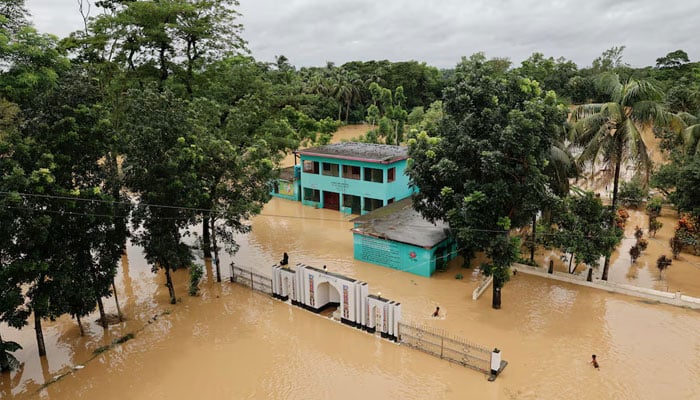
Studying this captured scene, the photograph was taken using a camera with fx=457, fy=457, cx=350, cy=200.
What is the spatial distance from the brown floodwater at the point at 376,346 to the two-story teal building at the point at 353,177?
9.32 metres

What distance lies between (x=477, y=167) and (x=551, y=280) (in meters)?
7.53

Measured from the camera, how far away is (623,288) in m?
19.5

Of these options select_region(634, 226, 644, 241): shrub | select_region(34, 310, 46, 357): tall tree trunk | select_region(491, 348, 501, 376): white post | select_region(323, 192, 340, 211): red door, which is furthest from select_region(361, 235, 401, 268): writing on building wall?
select_region(634, 226, 644, 241): shrub

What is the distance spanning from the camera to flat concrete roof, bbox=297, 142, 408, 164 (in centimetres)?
3030

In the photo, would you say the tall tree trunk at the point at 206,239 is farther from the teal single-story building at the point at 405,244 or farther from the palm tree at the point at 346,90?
the palm tree at the point at 346,90

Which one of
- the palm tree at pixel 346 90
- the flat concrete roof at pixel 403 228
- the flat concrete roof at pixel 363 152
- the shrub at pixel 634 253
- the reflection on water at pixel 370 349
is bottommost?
the reflection on water at pixel 370 349

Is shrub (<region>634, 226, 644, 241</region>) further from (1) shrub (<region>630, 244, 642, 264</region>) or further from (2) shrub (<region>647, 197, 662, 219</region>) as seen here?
(2) shrub (<region>647, 197, 662, 219</region>)

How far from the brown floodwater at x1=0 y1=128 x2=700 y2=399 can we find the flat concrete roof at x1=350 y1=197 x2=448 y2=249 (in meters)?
1.81

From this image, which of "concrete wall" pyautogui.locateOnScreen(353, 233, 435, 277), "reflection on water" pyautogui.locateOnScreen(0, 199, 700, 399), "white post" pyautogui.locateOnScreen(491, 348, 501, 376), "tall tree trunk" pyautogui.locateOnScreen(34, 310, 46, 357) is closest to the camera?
"reflection on water" pyautogui.locateOnScreen(0, 199, 700, 399)

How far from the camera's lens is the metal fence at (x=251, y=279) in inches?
830

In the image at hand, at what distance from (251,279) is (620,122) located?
56.6 ft

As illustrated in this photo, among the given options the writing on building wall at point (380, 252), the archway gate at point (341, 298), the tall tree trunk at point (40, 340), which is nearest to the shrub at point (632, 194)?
the writing on building wall at point (380, 252)

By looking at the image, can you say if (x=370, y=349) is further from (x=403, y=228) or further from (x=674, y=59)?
(x=674, y=59)

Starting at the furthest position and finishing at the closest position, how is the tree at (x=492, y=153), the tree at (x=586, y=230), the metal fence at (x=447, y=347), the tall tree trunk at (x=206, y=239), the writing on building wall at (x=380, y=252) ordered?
the tall tree trunk at (x=206, y=239) < the writing on building wall at (x=380, y=252) < the tree at (x=586, y=230) < the tree at (x=492, y=153) < the metal fence at (x=447, y=347)
